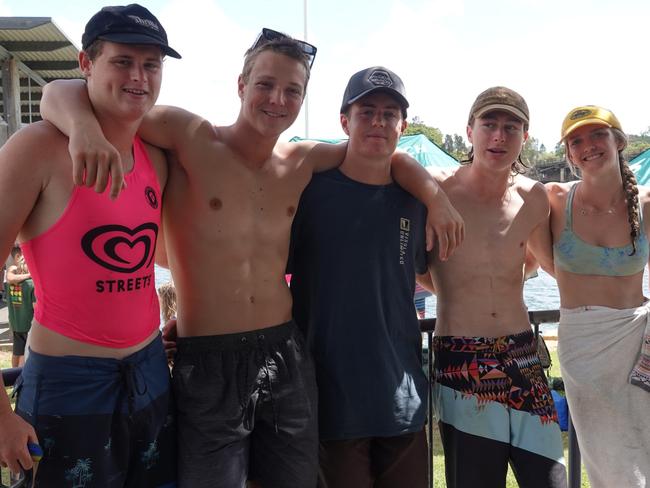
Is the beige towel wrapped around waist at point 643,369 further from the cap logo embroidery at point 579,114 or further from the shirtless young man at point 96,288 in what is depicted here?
the shirtless young man at point 96,288

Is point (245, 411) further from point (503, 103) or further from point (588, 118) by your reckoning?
point (588, 118)

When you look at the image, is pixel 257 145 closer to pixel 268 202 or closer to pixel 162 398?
pixel 268 202

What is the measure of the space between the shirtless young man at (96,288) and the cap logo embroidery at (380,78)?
93cm

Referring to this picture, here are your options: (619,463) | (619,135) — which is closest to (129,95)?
(619,135)

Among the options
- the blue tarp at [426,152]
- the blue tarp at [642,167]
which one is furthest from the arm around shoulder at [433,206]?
the blue tarp at [426,152]

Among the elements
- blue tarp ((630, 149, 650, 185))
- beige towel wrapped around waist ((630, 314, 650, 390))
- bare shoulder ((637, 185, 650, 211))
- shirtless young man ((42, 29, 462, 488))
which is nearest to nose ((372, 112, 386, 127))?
shirtless young man ((42, 29, 462, 488))

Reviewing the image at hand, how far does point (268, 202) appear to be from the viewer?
7.88 feet

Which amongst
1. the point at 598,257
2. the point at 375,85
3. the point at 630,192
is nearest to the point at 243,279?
the point at 375,85

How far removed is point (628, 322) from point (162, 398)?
2.27m

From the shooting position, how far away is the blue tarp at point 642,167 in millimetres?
6668

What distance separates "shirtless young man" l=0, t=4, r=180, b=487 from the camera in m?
1.81

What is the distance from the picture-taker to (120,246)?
194cm

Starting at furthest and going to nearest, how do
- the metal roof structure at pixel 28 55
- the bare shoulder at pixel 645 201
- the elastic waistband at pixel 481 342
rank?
the metal roof structure at pixel 28 55 < the bare shoulder at pixel 645 201 < the elastic waistband at pixel 481 342

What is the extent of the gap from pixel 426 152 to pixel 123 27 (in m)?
6.95
